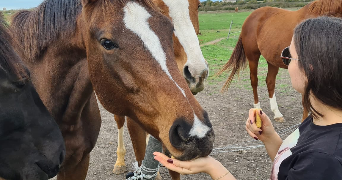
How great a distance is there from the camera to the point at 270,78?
6691 mm

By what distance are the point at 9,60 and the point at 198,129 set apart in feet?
3.64

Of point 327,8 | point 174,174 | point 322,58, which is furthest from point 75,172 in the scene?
point 327,8

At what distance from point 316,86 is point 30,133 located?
5.32 feet

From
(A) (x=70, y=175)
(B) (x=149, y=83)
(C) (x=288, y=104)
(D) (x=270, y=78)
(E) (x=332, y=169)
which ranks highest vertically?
(B) (x=149, y=83)

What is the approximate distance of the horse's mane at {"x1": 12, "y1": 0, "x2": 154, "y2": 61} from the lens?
84.4 inches

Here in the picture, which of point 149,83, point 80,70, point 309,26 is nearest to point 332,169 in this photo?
point 309,26

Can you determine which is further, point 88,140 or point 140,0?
point 88,140

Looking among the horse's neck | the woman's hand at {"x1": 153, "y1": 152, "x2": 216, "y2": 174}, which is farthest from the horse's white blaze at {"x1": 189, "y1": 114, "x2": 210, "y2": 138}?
the horse's neck

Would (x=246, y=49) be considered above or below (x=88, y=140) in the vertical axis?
below

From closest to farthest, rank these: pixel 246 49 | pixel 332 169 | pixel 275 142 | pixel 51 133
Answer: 1. pixel 332 169
2. pixel 51 133
3. pixel 275 142
4. pixel 246 49

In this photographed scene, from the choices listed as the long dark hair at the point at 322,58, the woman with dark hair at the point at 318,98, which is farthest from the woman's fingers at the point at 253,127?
the long dark hair at the point at 322,58

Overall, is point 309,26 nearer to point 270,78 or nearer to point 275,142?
point 275,142

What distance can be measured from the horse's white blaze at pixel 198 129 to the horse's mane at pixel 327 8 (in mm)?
4792

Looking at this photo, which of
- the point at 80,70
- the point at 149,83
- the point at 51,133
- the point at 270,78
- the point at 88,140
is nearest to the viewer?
the point at 149,83
